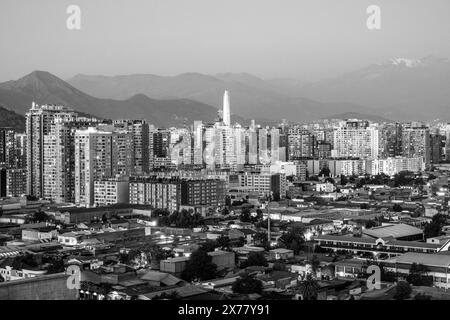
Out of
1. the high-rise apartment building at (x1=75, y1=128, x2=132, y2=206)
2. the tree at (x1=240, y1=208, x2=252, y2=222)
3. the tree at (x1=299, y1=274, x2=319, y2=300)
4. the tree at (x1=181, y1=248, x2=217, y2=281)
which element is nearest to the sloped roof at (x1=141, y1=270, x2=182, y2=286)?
the tree at (x1=181, y1=248, x2=217, y2=281)

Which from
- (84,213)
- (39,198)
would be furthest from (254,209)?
(39,198)

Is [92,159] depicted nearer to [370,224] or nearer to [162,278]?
[370,224]

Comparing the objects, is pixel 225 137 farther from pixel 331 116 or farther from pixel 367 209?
pixel 331 116

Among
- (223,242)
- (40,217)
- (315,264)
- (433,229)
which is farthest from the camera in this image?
(40,217)

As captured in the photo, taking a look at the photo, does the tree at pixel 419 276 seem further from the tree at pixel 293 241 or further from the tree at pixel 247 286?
the tree at pixel 293 241

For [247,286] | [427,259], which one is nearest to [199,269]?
[247,286]
